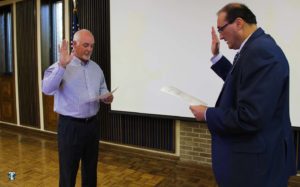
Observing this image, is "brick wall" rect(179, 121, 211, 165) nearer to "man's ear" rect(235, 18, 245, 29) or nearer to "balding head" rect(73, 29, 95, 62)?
"balding head" rect(73, 29, 95, 62)

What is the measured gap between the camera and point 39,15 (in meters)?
5.31

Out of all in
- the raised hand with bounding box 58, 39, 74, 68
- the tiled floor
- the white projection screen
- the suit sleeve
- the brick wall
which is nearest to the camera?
the suit sleeve

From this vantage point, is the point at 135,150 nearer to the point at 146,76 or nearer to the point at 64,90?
the point at 146,76

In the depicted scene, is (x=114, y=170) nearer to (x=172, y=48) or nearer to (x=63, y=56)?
(x=172, y=48)

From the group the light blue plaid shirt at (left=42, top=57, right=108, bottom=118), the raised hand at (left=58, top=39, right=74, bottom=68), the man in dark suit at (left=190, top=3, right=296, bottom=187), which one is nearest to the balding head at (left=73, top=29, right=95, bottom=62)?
the light blue plaid shirt at (left=42, top=57, right=108, bottom=118)

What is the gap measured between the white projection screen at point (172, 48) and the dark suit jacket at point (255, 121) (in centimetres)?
175

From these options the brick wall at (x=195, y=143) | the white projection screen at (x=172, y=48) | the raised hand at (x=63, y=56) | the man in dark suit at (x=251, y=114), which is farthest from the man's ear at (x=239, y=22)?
the brick wall at (x=195, y=143)

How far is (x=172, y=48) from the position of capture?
354 centimetres

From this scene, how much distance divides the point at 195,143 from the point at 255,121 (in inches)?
96.5

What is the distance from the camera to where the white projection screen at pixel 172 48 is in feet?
9.54

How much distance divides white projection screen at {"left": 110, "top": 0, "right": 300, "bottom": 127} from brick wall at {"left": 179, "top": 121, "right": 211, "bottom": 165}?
26cm

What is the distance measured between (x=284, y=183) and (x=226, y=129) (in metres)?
0.41

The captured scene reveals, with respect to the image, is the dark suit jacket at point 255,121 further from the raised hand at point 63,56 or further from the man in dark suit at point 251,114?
the raised hand at point 63,56

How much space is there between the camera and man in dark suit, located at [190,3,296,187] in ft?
4.17
